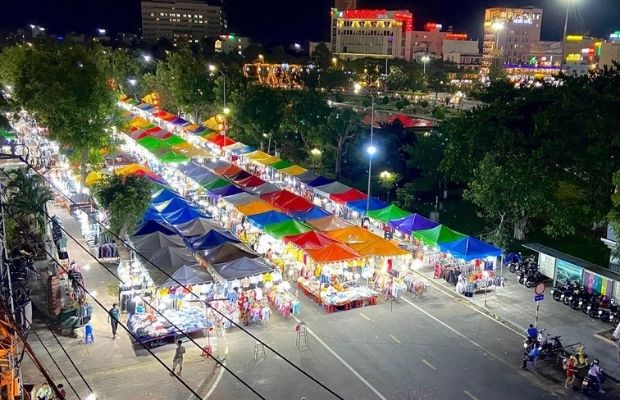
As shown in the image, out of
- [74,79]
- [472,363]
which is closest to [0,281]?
[472,363]

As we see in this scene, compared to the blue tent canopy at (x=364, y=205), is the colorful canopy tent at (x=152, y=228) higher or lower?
higher

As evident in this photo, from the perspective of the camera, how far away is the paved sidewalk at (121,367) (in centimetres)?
1516

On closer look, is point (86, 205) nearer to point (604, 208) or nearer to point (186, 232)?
point (186, 232)

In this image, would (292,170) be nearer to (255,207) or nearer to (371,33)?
(255,207)

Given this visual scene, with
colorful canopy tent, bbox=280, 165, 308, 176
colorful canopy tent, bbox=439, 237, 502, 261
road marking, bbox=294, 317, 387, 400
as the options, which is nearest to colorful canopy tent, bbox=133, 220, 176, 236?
road marking, bbox=294, 317, 387, 400

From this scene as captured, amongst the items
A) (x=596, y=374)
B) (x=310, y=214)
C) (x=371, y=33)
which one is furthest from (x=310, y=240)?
(x=371, y=33)

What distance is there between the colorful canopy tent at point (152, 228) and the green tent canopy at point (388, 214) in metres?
10.0

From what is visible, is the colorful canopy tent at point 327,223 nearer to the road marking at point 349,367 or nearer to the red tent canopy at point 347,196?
the red tent canopy at point 347,196

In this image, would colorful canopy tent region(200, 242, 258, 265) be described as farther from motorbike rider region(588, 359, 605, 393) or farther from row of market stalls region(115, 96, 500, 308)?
motorbike rider region(588, 359, 605, 393)

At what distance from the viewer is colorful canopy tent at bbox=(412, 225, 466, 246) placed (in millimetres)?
23766

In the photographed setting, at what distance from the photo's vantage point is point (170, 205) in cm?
2708

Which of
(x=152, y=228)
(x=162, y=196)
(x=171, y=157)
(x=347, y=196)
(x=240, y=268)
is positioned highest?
(x=171, y=157)

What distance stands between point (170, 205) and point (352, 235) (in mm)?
8901

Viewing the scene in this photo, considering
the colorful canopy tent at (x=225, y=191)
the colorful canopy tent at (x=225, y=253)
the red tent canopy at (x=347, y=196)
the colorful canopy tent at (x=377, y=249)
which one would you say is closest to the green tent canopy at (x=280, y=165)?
the red tent canopy at (x=347, y=196)
